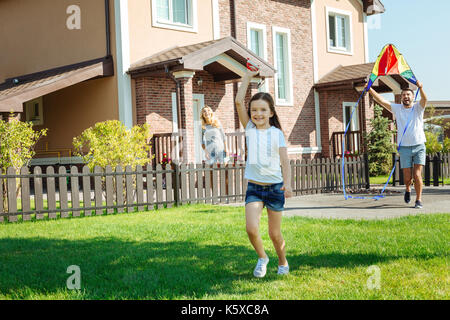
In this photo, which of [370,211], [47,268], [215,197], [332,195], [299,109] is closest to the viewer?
[47,268]

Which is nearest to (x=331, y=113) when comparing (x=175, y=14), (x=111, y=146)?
(x=175, y=14)

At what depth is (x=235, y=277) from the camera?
449 cm

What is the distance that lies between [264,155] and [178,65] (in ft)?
30.5

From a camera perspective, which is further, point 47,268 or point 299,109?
point 299,109

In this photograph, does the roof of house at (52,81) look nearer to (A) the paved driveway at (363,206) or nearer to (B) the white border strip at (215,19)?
(B) the white border strip at (215,19)

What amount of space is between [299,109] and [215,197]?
9.33 metres

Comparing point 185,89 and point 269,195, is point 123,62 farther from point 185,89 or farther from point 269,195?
point 269,195

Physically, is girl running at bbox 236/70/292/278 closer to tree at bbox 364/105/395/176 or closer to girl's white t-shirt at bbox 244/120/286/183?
girl's white t-shirt at bbox 244/120/286/183

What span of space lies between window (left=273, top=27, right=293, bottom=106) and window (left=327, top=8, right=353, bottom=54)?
2.50m

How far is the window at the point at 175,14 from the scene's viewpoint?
50.0 ft

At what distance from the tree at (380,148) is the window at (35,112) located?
1135 cm

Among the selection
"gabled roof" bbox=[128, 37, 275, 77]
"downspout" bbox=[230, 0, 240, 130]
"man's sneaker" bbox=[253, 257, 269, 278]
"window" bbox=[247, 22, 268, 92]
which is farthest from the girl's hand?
"window" bbox=[247, 22, 268, 92]
